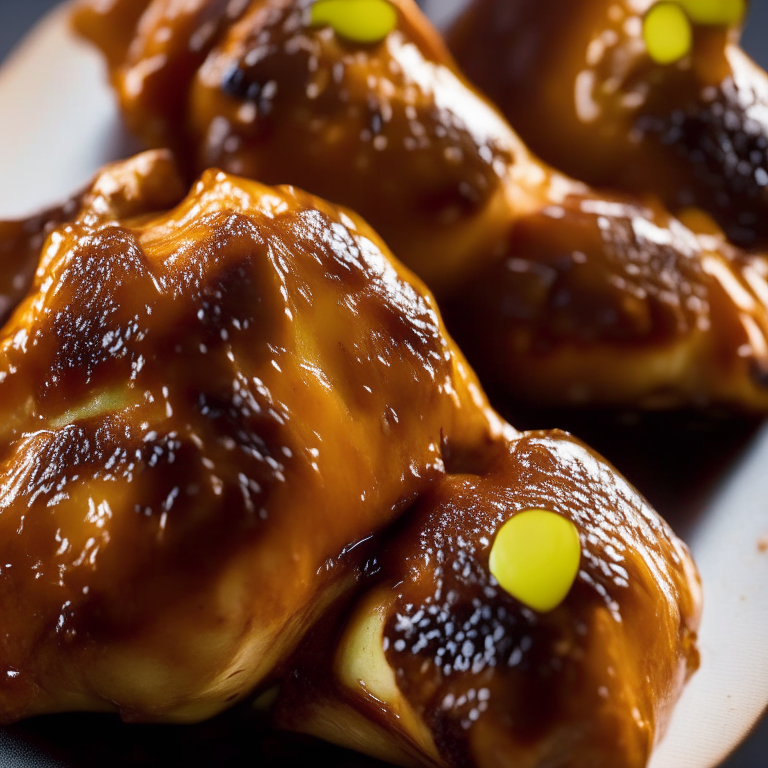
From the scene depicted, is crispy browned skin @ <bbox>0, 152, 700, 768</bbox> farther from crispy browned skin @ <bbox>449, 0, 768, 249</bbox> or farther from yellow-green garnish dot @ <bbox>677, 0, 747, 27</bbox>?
yellow-green garnish dot @ <bbox>677, 0, 747, 27</bbox>

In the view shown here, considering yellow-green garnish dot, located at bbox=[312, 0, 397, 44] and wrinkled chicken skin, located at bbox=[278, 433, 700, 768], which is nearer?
wrinkled chicken skin, located at bbox=[278, 433, 700, 768]

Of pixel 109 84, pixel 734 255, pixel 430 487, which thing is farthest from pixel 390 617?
pixel 109 84

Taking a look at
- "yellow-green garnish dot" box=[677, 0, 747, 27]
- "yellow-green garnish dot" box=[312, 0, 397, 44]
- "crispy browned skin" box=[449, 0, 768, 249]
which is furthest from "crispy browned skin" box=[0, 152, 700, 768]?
"yellow-green garnish dot" box=[677, 0, 747, 27]

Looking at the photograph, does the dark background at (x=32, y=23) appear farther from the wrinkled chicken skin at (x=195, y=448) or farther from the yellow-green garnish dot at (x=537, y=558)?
the yellow-green garnish dot at (x=537, y=558)

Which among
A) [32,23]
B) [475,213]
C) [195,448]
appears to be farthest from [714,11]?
[32,23]

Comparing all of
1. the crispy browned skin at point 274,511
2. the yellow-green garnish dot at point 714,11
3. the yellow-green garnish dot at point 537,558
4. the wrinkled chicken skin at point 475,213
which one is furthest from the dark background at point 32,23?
the yellow-green garnish dot at point 537,558

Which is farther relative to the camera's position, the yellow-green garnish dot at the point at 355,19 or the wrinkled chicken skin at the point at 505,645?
the yellow-green garnish dot at the point at 355,19
